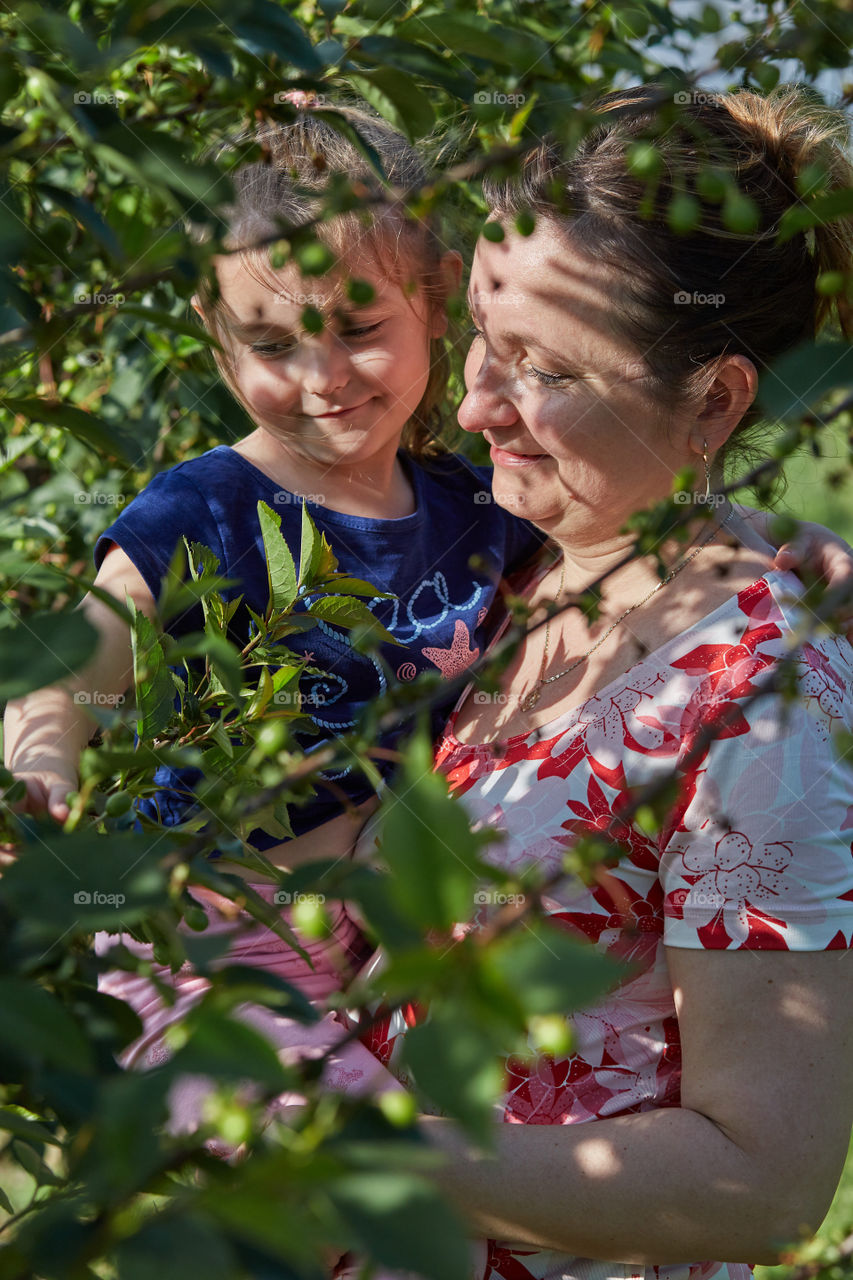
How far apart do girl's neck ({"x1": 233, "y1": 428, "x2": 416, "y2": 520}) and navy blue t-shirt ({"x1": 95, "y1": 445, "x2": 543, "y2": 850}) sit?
0.03m

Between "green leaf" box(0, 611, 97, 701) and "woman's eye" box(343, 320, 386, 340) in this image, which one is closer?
"green leaf" box(0, 611, 97, 701)

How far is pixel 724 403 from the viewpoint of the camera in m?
1.53

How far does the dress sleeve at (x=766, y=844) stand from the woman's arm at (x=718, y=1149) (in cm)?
3

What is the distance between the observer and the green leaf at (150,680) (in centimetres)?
93

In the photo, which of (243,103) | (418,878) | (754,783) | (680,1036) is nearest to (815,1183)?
(680,1036)

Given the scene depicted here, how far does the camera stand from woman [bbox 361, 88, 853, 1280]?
1149 mm

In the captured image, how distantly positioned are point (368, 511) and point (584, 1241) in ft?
3.86

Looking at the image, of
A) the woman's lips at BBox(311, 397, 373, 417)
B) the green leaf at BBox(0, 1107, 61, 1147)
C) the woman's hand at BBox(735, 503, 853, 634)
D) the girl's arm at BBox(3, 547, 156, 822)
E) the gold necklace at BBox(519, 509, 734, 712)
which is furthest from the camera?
the woman's lips at BBox(311, 397, 373, 417)

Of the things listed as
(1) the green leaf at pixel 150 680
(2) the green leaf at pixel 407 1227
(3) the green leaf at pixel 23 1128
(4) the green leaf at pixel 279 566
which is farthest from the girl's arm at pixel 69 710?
(2) the green leaf at pixel 407 1227

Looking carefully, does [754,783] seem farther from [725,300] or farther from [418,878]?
[418,878]

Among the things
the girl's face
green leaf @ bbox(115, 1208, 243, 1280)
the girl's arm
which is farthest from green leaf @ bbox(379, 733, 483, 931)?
the girl's face

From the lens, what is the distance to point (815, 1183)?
116 centimetres

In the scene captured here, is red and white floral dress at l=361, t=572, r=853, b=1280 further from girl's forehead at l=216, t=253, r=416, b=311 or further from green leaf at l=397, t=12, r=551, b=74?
girl's forehead at l=216, t=253, r=416, b=311

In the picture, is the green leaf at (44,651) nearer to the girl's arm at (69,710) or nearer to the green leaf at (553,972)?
the green leaf at (553,972)
